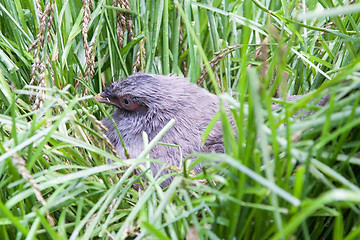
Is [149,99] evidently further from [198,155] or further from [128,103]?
[198,155]

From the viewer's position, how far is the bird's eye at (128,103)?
2.10m

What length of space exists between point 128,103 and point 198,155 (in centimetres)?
119

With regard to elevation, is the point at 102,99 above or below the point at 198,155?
below

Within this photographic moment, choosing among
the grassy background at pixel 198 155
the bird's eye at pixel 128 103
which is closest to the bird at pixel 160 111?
the bird's eye at pixel 128 103

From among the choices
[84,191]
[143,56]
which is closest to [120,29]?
[143,56]

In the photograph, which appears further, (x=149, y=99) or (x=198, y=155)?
(x=149, y=99)

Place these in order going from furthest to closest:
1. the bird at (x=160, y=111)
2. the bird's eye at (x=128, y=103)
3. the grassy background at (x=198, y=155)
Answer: the bird's eye at (x=128, y=103)
the bird at (x=160, y=111)
the grassy background at (x=198, y=155)

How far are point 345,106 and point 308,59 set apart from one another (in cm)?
113

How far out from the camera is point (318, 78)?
2078mm

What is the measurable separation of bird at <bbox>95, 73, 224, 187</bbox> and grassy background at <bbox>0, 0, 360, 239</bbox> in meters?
0.16

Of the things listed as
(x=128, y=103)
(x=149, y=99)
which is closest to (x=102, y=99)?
(x=128, y=103)

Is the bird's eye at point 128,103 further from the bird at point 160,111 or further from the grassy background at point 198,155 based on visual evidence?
the grassy background at point 198,155

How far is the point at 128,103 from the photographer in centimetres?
212

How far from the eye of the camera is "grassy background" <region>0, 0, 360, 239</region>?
95 cm
